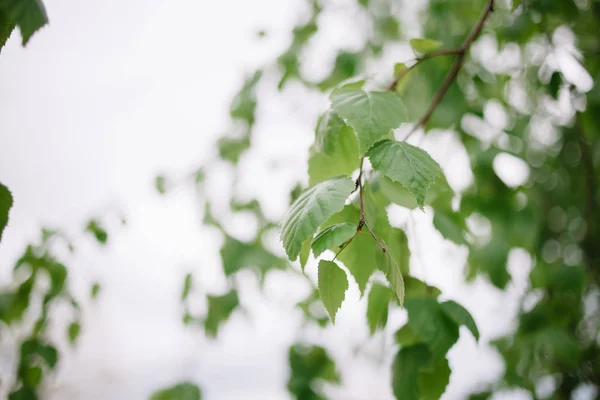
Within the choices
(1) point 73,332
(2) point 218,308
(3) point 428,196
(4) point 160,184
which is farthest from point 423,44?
(1) point 73,332

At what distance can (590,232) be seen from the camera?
1.17 metres

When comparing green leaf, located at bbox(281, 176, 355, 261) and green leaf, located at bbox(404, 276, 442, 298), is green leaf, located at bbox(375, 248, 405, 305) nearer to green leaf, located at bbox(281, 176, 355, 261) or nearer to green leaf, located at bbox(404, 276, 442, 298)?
green leaf, located at bbox(281, 176, 355, 261)

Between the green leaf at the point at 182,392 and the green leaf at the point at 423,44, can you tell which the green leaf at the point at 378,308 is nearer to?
the green leaf at the point at 423,44

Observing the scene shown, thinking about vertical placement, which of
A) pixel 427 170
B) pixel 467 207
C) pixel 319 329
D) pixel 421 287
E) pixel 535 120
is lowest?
pixel 319 329

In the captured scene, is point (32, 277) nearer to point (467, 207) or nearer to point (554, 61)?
point (467, 207)

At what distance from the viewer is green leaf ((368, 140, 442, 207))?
0.39 meters

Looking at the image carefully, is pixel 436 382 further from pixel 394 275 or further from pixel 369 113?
pixel 369 113

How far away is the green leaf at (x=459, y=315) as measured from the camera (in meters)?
0.52

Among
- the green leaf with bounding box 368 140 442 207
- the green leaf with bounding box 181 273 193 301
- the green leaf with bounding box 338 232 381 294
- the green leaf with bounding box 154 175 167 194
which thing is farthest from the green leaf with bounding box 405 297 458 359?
the green leaf with bounding box 154 175 167 194

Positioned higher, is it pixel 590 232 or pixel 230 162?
pixel 230 162

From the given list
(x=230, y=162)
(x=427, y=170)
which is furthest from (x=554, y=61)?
(x=230, y=162)

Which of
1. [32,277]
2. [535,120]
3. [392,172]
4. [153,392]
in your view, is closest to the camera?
[392,172]

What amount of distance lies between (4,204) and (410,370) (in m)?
0.50

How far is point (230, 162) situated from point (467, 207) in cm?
60
